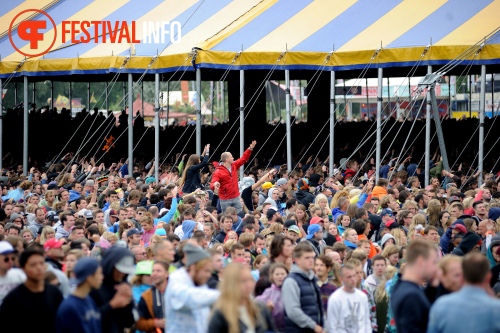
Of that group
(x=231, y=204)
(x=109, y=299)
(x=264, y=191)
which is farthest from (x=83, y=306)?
(x=264, y=191)

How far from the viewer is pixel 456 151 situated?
24.3 meters

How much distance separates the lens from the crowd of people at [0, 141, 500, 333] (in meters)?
7.20

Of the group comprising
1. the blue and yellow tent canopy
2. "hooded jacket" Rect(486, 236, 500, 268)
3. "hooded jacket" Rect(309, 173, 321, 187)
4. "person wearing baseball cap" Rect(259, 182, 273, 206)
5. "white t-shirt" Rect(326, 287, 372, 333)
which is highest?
the blue and yellow tent canopy

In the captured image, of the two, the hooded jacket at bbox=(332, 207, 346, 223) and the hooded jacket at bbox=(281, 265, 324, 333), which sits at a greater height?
the hooded jacket at bbox=(332, 207, 346, 223)

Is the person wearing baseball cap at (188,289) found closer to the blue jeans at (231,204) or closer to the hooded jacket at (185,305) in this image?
the hooded jacket at (185,305)

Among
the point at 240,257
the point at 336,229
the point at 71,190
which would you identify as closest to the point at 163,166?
the point at 71,190

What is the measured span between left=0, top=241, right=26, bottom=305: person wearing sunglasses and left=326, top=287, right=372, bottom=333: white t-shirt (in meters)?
2.49

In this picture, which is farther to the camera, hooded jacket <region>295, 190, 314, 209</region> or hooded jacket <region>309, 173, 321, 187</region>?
hooded jacket <region>309, 173, 321, 187</region>

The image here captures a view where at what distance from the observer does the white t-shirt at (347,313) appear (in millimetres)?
9227

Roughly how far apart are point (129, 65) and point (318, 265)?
15.5 meters

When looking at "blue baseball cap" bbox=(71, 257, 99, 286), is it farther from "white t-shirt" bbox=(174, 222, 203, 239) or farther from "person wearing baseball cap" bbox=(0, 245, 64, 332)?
"white t-shirt" bbox=(174, 222, 203, 239)

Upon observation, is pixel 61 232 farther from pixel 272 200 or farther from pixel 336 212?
pixel 272 200

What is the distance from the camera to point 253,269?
11078mm

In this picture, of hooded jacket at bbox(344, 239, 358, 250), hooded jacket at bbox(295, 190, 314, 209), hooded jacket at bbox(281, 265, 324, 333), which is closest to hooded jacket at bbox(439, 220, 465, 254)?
hooded jacket at bbox(344, 239, 358, 250)
